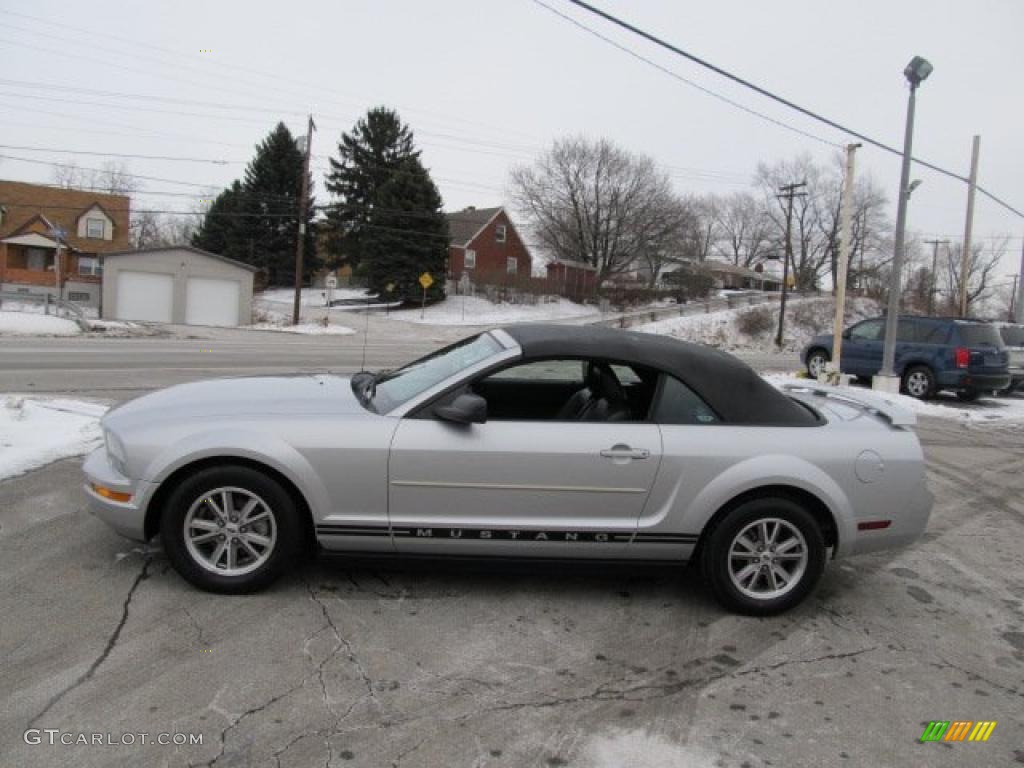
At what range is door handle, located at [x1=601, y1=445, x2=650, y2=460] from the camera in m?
4.01

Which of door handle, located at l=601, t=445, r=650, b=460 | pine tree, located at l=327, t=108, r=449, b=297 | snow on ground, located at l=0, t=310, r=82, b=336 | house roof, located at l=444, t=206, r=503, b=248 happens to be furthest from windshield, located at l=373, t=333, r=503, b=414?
house roof, located at l=444, t=206, r=503, b=248

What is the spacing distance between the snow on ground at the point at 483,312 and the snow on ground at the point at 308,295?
706cm

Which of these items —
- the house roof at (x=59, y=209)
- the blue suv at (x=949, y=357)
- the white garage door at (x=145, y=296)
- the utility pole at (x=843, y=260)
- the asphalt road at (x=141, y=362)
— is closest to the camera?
the asphalt road at (x=141, y=362)

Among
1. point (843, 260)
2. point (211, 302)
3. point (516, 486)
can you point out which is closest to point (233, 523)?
point (516, 486)

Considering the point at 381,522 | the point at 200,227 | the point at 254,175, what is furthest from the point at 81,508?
the point at 200,227

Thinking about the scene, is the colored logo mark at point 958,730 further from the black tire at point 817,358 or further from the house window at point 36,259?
the house window at point 36,259

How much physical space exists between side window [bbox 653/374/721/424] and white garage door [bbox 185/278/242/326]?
38.2m

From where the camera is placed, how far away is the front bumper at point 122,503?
3.92 m

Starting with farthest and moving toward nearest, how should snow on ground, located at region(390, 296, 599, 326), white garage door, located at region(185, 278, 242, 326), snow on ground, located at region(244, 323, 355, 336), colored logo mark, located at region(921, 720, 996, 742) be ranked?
snow on ground, located at region(390, 296, 599, 326) < white garage door, located at region(185, 278, 242, 326) < snow on ground, located at region(244, 323, 355, 336) < colored logo mark, located at region(921, 720, 996, 742)

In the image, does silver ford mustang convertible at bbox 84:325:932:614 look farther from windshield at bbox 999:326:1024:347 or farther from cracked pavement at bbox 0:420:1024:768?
windshield at bbox 999:326:1024:347

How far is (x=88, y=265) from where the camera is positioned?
51.0m

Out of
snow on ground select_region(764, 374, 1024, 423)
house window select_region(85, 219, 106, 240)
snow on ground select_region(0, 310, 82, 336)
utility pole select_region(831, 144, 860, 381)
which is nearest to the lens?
snow on ground select_region(764, 374, 1024, 423)

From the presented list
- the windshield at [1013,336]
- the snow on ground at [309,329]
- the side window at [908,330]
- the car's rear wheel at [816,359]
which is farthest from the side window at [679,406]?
the snow on ground at [309,329]

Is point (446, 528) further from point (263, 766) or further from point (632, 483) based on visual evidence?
point (263, 766)
